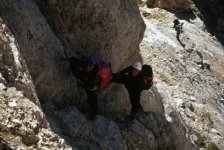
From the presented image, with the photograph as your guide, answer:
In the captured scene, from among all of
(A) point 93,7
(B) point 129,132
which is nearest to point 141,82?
(B) point 129,132

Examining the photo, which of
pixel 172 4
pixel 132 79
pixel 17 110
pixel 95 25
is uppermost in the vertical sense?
pixel 17 110

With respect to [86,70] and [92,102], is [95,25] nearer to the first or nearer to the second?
[86,70]

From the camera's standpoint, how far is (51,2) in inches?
503

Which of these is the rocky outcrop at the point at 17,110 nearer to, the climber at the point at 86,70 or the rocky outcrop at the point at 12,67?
the rocky outcrop at the point at 12,67

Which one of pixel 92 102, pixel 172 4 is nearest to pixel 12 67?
pixel 92 102

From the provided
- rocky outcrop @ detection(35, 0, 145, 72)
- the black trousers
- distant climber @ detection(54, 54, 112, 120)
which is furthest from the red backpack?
rocky outcrop @ detection(35, 0, 145, 72)

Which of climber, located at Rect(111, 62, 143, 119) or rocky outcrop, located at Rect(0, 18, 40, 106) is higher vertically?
rocky outcrop, located at Rect(0, 18, 40, 106)

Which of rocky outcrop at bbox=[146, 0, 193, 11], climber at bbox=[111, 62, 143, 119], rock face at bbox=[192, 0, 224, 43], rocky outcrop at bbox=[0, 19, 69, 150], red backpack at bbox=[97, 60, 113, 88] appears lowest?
rock face at bbox=[192, 0, 224, 43]

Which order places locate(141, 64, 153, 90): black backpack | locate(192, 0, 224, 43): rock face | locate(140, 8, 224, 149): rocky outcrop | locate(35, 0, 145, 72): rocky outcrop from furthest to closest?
locate(192, 0, 224, 43): rock face, locate(140, 8, 224, 149): rocky outcrop, locate(141, 64, 153, 90): black backpack, locate(35, 0, 145, 72): rocky outcrop

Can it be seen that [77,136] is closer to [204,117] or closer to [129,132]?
[129,132]

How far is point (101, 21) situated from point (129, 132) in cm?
357

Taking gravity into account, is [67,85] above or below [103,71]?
below

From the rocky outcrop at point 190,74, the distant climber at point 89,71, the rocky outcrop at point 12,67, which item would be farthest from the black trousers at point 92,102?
the rocky outcrop at point 190,74

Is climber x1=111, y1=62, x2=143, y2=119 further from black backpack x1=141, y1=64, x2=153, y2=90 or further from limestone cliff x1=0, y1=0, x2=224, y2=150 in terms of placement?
limestone cliff x1=0, y1=0, x2=224, y2=150
